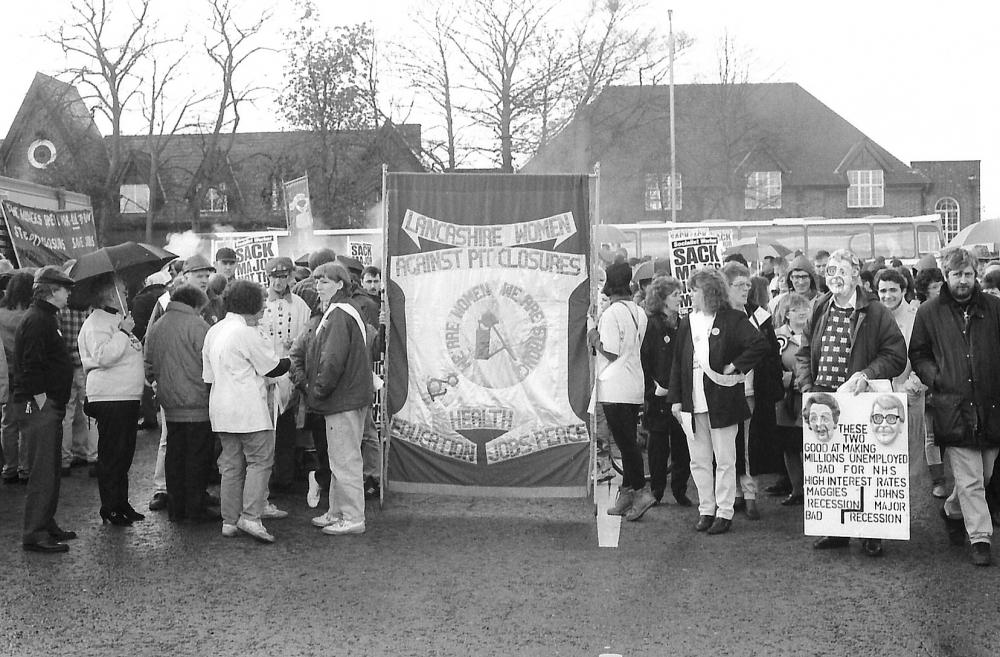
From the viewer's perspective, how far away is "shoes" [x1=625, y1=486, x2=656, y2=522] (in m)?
8.67

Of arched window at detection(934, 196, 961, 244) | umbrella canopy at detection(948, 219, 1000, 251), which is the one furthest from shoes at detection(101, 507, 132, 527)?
arched window at detection(934, 196, 961, 244)

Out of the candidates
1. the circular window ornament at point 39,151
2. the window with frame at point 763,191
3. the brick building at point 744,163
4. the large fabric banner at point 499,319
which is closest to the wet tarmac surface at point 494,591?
the large fabric banner at point 499,319

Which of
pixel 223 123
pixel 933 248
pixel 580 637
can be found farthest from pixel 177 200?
pixel 580 637

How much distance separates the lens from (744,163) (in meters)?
54.6

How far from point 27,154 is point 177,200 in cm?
1245

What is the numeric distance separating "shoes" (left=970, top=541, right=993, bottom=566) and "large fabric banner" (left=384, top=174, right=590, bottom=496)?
2.92 metres

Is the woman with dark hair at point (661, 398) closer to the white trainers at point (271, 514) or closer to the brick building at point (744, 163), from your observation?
the white trainers at point (271, 514)

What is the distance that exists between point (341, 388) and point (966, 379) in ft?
13.9

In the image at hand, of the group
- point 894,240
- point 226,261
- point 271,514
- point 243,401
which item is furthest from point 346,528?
point 894,240

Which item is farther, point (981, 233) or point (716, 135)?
point (716, 135)

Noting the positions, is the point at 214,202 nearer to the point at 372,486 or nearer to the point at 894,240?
the point at 894,240

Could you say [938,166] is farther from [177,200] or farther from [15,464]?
[15,464]

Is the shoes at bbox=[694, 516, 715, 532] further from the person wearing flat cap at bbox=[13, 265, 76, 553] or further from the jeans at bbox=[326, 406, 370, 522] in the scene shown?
the person wearing flat cap at bbox=[13, 265, 76, 553]

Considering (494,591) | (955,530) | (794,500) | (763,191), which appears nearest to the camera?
(494,591)
